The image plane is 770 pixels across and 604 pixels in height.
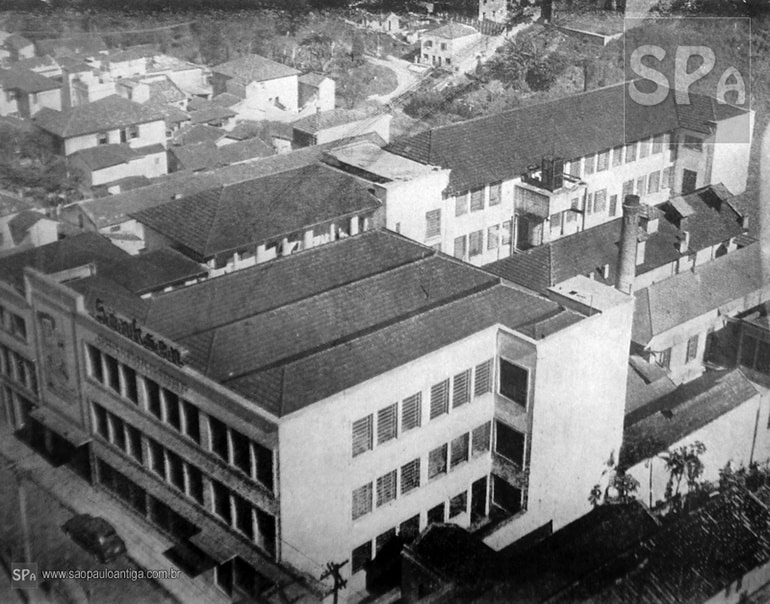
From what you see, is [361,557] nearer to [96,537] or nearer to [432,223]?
[96,537]

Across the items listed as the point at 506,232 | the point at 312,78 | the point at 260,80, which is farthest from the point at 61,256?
the point at 312,78

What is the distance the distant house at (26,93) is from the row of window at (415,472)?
24.6 meters

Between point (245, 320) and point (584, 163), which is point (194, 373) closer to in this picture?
point (245, 320)

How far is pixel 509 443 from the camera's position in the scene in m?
27.2

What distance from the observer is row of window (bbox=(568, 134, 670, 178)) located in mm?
42219

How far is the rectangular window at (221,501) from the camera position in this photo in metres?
24.2

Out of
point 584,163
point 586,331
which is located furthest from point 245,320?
point 584,163

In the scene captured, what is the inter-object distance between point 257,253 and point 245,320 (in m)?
6.85

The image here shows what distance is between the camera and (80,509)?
88.3 ft

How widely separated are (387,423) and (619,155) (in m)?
23.9

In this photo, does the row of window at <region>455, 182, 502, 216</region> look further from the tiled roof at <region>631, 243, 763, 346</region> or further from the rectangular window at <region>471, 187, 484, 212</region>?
the tiled roof at <region>631, 243, 763, 346</region>

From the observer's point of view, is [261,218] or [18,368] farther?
[261,218]

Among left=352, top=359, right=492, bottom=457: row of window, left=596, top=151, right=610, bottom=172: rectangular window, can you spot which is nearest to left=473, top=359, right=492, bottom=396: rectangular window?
left=352, top=359, right=492, bottom=457: row of window

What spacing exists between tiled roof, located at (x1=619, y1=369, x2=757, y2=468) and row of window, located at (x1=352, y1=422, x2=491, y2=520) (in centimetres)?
465
